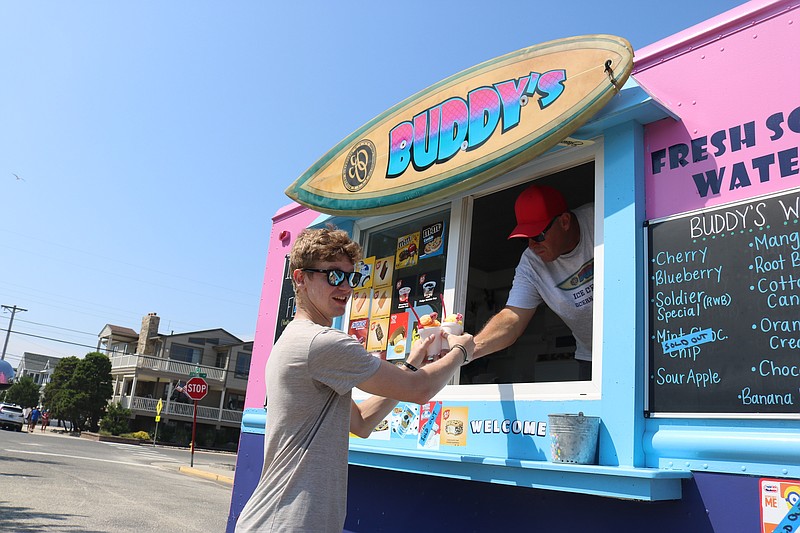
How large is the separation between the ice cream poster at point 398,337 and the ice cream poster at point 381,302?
13 cm

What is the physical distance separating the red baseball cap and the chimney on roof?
4747 cm

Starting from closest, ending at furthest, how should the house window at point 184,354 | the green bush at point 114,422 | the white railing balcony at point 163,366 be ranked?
the green bush at point 114,422
the white railing balcony at point 163,366
the house window at point 184,354

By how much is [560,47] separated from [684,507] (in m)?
2.49

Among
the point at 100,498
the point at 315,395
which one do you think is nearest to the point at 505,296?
the point at 315,395

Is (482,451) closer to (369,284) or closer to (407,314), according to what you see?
(407,314)

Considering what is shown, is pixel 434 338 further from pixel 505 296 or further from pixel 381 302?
pixel 505 296

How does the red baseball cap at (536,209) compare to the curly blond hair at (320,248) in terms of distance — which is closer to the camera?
the curly blond hair at (320,248)

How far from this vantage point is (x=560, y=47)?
12.0ft

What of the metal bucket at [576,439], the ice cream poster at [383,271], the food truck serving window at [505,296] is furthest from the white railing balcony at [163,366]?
the metal bucket at [576,439]

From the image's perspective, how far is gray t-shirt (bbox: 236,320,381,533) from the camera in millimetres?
2242

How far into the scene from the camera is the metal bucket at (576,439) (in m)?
2.96

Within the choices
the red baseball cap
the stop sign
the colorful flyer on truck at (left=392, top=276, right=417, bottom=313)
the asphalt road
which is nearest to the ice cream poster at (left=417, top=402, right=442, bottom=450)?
the colorful flyer on truck at (left=392, top=276, right=417, bottom=313)

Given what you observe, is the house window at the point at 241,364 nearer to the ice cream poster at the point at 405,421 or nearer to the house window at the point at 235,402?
the house window at the point at 235,402

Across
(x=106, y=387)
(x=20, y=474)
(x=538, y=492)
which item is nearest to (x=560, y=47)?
(x=538, y=492)
